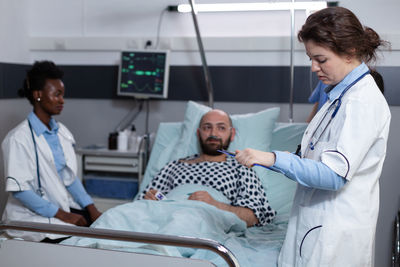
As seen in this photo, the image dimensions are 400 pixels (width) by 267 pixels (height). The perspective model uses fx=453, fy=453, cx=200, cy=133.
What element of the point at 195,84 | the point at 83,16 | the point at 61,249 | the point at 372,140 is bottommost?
the point at 61,249

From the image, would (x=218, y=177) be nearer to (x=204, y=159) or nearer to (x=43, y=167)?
(x=204, y=159)

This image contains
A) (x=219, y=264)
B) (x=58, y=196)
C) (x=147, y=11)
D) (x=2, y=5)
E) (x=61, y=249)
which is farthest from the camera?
(x=147, y=11)

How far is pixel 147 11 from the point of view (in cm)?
355

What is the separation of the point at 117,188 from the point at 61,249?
196cm

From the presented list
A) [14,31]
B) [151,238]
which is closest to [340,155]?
[151,238]

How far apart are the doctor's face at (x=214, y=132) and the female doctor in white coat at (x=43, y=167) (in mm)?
792

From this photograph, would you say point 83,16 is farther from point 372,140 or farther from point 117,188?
point 372,140

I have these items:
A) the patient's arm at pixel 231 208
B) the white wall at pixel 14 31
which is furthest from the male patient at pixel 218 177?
the white wall at pixel 14 31

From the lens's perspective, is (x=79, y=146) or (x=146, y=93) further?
(x=79, y=146)

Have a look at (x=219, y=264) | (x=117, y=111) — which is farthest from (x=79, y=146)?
(x=219, y=264)

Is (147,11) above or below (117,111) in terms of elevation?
above

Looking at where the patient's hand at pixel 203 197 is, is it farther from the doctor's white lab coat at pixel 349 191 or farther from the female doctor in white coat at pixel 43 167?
the doctor's white lab coat at pixel 349 191

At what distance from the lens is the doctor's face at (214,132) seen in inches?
109

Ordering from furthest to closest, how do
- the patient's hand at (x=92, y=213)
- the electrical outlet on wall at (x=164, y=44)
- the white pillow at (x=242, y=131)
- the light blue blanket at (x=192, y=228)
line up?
the electrical outlet on wall at (x=164, y=44) < the white pillow at (x=242, y=131) < the patient's hand at (x=92, y=213) < the light blue blanket at (x=192, y=228)
